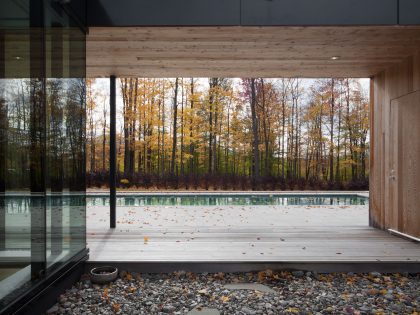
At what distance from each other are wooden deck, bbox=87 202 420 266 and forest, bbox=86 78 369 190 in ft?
32.3

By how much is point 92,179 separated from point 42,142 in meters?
12.7

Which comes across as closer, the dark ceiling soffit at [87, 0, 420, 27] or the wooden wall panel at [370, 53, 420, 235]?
the dark ceiling soffit at [87, 0, 420, 27]

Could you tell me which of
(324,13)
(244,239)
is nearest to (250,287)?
(244,239)

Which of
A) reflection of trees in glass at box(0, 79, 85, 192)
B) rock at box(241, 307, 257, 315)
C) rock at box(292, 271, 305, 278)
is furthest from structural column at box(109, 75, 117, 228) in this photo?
rock at box(241, 307, 257, 315)

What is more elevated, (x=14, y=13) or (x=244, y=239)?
(x=14, y=13)

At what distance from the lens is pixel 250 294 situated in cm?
335

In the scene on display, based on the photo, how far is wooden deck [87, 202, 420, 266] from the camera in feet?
13.2

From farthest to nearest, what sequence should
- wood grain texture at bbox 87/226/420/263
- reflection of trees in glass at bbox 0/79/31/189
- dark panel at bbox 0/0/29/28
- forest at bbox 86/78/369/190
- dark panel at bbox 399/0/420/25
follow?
1. forest at bbox 86/78/369/190
2. wood grain texture at bbox 87/226/420/263
3. dark panel at bbox 399/0/420/25
4. reflection of trees in glass at bbox 0/79/31/189
5. dark panel at bbox 0/0/29/28

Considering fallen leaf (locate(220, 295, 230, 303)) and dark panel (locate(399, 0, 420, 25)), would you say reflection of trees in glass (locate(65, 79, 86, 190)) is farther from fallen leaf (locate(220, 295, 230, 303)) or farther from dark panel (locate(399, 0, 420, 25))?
dark panel (locate(399, 0, 420, 25))

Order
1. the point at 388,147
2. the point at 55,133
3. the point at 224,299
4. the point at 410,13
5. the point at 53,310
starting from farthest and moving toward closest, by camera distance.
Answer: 1. the point at 388,147
2. the point at 410,13
3. the point at 224,299
4. the point at 55,133
5. the point at 53,310

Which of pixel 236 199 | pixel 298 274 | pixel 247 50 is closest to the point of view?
pixel 298 274

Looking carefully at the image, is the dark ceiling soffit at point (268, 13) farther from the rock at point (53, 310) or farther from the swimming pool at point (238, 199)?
the swimming pool at point (238, 199)

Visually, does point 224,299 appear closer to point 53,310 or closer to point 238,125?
point 53,310

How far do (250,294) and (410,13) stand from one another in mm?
3406
